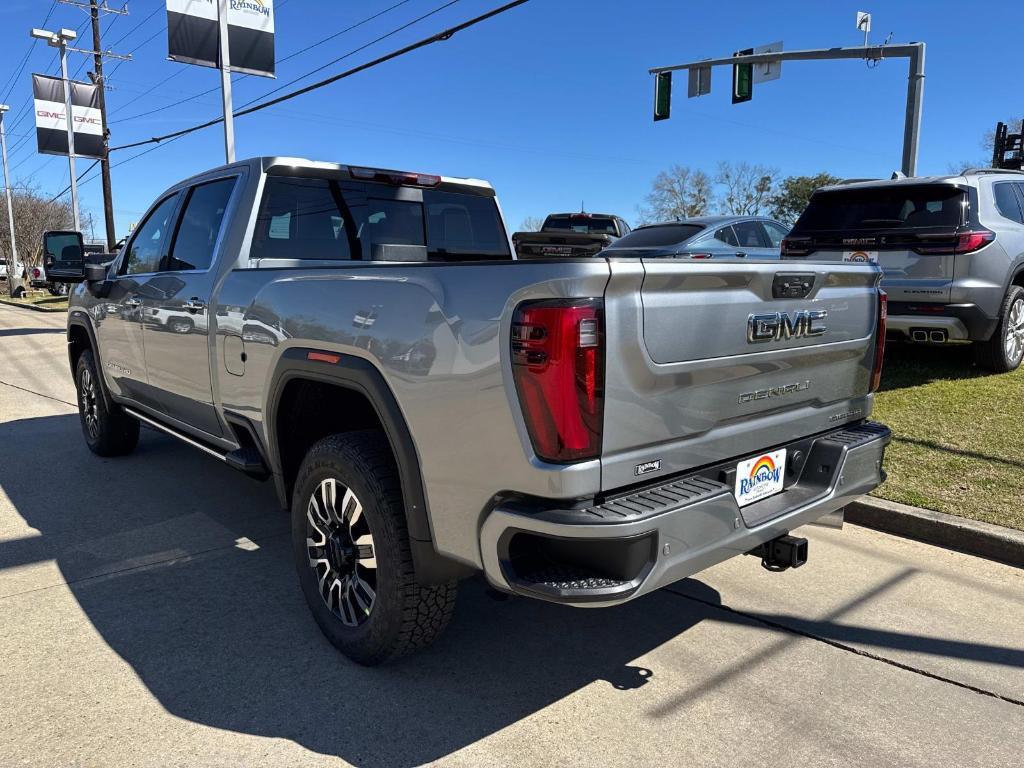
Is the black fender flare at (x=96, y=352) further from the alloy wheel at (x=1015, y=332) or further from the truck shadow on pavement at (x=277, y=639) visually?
A: the alloy wheel at (x=1015, y=332)

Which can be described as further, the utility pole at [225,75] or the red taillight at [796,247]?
the utility pole at [225,75]

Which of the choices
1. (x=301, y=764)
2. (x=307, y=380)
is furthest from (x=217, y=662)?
(x=307, y=380)

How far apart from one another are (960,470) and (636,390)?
369 centimetres

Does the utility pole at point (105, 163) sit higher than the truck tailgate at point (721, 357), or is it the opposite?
the utility pole at point (105, 163)

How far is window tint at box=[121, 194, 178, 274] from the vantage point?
504 cm

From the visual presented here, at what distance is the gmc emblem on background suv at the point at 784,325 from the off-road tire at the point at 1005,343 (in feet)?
16.0

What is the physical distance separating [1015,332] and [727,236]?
4193mm

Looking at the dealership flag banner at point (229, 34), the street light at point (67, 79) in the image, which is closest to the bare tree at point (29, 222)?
the street light at point (67, 79)

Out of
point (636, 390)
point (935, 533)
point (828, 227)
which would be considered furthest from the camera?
point (828, 227)

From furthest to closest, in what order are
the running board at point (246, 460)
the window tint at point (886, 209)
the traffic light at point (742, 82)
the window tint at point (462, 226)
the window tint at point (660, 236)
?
1. the traffic light at point (742, 82)
2. the window tint at point (660, 236)
3. the window tint at point (886, 209)
4. the window tint at point (462, 226)
5. the running board at point (246, 460)

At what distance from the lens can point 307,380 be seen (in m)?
3.26

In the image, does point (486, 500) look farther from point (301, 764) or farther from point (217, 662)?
point (217, 662)

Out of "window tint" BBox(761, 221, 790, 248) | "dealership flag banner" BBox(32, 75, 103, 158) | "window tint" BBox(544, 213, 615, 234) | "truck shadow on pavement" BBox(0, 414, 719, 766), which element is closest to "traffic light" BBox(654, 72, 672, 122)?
"window tint" BBox(544, 213, 615, 234)

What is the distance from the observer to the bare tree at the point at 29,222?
2419 inches
